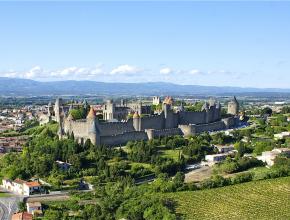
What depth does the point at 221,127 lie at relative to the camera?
6425 cm

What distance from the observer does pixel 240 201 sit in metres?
35.4

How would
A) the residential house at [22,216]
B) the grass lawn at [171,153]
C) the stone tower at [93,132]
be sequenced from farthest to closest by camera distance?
the stone tower at [93,132]
the grass lawn at [171,153]
the residential house at [22,216]

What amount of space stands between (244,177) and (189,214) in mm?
9491

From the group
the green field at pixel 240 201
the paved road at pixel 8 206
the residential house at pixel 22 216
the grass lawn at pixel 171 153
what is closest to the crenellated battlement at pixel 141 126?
the grass lawn at pixel 171 153

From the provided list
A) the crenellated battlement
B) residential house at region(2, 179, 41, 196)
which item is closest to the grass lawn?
the crenellated battlement

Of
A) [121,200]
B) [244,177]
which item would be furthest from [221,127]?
[121,200]

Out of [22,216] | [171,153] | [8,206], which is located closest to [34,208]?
[22,216]

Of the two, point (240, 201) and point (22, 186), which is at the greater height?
point (240, 201)

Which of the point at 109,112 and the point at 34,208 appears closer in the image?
the point at 34,208

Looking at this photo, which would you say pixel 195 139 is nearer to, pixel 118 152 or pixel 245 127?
pixel 118 152

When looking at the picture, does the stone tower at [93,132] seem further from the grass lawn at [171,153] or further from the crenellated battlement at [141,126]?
the grass lawn at [171,153]

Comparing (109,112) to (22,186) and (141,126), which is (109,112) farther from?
(22,186)

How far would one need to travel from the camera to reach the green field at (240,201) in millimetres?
32656

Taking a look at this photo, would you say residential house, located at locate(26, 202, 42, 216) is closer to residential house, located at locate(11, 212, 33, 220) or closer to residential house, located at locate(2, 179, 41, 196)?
residential house, located at locate(11, 212, 33, 220)
